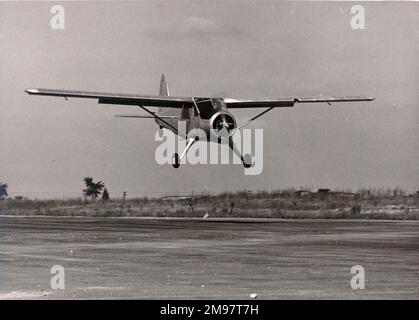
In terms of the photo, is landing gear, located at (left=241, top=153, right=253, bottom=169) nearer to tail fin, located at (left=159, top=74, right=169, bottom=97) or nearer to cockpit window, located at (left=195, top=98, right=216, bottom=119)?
cockpit window, located at (left=195, top=98, right=216, bottom=119)

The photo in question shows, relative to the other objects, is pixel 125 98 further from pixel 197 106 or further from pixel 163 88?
pixel 163 88

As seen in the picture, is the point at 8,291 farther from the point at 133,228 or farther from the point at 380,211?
the point at 380,211

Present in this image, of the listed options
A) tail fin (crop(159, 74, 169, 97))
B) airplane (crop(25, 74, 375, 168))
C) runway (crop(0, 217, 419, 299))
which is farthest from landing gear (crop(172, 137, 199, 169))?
tail fin (crop(159, 74, 169, 97))

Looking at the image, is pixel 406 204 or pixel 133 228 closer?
pixel 133 228

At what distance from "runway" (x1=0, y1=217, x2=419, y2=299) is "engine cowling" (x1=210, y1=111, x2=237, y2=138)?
6765 mm

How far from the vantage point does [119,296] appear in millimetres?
15117

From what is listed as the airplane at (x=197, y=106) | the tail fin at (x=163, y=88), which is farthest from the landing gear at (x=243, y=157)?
the tail fin at (x=163, y=88)

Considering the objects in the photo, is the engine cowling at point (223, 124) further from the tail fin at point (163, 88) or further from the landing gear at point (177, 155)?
the tail fin at point (163, 88)

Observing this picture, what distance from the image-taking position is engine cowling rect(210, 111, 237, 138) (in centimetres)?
3719

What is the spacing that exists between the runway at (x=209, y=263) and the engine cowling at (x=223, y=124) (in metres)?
6.76

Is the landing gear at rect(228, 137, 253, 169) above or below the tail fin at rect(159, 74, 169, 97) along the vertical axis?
below

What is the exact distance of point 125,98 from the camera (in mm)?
40219
